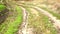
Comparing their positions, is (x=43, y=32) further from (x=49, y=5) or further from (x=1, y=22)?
(x=49, y=5)

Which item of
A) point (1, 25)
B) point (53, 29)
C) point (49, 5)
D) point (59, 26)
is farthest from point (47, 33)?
point (49, 5)

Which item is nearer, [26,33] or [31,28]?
[26,33]

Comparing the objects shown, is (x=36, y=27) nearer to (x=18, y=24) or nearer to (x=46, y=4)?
(x=18, y=24)

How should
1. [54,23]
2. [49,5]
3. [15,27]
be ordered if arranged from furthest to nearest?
[49,5], [54,23], [15,27]

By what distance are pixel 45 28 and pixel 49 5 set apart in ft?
57.2

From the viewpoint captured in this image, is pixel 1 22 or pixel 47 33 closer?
pixel 47 33

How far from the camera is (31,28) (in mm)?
18547

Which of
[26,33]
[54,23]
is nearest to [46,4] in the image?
[54,23]

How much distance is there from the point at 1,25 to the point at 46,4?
18.7 metres

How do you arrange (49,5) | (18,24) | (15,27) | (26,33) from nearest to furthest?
(26,33)
(15,27)
(18,24)
(49,5)

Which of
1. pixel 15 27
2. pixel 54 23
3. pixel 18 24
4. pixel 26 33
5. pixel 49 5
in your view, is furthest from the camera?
pixel 49 5

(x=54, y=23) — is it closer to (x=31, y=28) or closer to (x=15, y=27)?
(x=31, y=28)

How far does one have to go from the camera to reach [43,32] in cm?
1727

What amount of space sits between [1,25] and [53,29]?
199 inches
